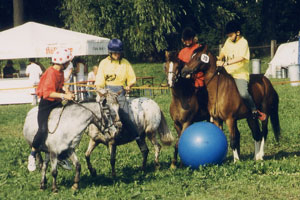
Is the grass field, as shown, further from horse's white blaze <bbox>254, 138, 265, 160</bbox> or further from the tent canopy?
the tent canopy

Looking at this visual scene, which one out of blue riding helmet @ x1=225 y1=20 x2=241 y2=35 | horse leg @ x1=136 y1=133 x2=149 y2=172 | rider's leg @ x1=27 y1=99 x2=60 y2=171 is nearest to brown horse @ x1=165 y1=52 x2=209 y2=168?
horse leg @ x1=136 y1=133 x2=149 y2=172

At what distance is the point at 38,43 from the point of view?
25.1 meters

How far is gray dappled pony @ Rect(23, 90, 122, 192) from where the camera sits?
358 inches

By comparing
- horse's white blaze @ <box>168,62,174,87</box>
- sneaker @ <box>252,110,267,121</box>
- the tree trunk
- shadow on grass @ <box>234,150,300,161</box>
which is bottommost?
shadow on grass @ <box>234,150,300,161</box>

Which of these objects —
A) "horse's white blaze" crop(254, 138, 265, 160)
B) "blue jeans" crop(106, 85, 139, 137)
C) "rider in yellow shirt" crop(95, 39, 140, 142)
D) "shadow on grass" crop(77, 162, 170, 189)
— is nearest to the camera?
"shadow on grass" crop(77, 162, 170, 189)

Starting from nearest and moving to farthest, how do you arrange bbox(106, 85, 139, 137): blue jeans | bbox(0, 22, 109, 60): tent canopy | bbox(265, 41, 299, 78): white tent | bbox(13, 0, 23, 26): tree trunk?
bbox(106, 85, 139, 137): blue jeans → bbox(0, 22, 109, 60): tent canopy → bbox(265, 41, 299, 78): white tent → bbox(13, 0, 23, 26): tree trunk

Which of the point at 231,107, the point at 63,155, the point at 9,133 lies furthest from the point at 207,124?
the point at 9,133

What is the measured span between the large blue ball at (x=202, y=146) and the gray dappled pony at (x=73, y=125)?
167 cm

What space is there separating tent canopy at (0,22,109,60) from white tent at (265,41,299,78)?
499 inches

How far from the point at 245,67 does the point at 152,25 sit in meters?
25.0

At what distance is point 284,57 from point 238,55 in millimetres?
23862

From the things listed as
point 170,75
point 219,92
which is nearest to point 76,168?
point 170,75

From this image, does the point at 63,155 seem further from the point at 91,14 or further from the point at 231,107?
the point at 91,14

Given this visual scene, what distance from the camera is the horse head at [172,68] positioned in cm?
1071
